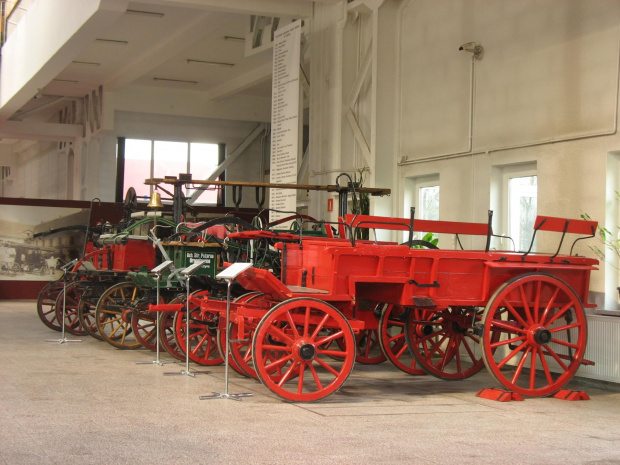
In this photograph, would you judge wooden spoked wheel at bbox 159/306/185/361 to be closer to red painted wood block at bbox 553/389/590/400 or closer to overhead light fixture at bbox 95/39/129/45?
red painted wood block at bbox 553/389/590/400

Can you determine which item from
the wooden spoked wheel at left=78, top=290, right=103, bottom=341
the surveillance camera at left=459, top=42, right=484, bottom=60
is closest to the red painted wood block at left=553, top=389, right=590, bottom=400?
the surveillance camera at left=459, top=42, right=484, bottom=60

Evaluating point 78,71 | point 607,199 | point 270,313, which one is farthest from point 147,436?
→ point 78,71

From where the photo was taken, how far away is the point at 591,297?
836cm

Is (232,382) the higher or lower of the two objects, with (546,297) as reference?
lower

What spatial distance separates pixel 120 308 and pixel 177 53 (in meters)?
9.33

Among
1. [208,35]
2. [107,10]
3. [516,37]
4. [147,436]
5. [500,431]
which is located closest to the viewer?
[147,436]

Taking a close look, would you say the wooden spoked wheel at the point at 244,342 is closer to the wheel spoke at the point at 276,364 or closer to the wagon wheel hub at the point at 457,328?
the wheel spoke at the point at 276,364

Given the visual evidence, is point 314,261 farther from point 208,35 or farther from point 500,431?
point 208,35

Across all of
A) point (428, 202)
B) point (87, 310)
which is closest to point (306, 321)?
point (428, 202)

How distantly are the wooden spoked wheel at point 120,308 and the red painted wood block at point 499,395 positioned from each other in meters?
4.42

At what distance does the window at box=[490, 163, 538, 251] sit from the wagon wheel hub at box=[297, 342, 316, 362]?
3737 mm

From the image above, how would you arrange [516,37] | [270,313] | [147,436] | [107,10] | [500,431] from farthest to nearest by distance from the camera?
[107,10], [516,37], [270,313], [500,431], [147,436]

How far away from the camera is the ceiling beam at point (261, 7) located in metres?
12.8

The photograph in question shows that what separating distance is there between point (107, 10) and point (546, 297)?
802 centimetres
